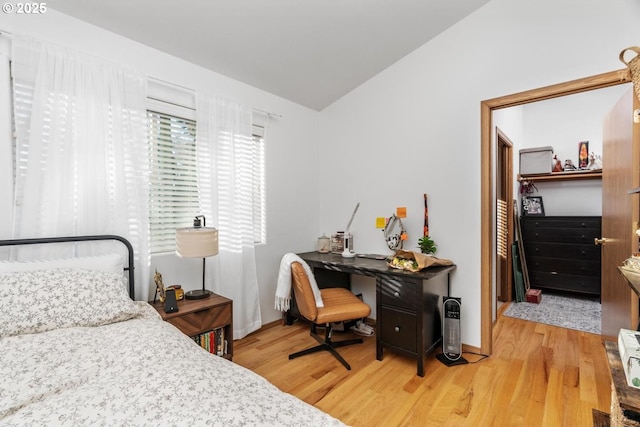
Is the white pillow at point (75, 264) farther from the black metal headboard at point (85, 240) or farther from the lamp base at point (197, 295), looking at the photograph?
the lamp base at point (197, 295)

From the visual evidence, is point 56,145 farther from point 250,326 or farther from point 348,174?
point 348,174

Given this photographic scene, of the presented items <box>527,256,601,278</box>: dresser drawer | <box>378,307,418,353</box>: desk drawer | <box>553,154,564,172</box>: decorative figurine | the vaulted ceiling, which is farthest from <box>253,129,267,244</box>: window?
<box>553,154,564,172</box>: decorative figurine

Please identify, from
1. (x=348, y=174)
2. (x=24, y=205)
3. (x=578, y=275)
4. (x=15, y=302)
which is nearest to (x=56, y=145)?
(x=24, y=205)

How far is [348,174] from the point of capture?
3479mm

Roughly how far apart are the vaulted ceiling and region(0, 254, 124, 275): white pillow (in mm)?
1579

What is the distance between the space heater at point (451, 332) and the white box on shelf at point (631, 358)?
4.39ft

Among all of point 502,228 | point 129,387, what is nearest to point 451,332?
point 502,228

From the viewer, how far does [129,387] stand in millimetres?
1004

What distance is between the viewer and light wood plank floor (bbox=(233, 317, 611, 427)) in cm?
181

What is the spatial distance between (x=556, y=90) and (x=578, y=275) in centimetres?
296

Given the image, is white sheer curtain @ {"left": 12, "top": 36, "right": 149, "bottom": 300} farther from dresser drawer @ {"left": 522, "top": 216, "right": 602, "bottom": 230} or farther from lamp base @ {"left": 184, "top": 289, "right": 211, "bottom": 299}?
dresser drawer @ {"left": 522, "top": 216, "right": 602, "bottom": 230}

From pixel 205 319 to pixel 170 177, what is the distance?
1193 millimetres

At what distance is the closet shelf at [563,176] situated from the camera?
390 cm

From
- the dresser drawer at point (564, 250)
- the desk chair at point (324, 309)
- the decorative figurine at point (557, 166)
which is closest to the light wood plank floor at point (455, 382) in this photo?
the desk chair at point (324, 309)
